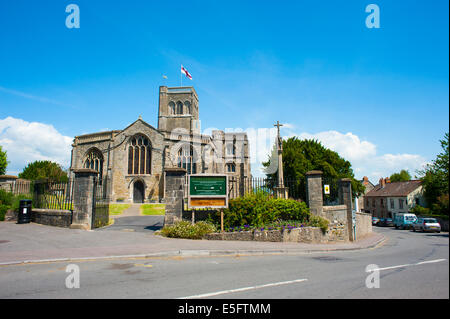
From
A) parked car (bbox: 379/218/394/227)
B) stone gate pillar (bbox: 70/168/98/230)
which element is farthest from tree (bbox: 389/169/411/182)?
stone gate pillar (bbox: 70/168/98/230)

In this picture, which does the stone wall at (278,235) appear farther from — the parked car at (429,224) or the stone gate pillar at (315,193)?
the parked car at (429,224)

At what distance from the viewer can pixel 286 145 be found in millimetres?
39469

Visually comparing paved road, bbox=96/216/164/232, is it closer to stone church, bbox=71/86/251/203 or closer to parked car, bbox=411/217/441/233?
parked car, bbox=411/217/441/233

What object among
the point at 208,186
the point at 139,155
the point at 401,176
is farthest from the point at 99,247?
the point at 401,176

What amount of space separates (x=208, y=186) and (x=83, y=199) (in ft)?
20.1

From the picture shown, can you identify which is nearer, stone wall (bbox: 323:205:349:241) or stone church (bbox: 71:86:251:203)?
stone wall (bbox: 323:205:349:241)

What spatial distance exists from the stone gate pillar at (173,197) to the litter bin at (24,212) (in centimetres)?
835

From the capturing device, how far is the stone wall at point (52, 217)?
12.8m

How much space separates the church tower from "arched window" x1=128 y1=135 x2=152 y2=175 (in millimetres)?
15973

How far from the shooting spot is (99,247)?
8.83 metres

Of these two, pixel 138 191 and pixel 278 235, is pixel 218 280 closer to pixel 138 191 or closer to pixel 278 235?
pixel 278 235

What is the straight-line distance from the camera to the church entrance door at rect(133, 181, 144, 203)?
35.6 meters

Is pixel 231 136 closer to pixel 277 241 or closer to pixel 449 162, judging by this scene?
pixel 277 241
